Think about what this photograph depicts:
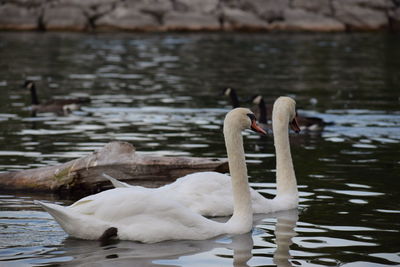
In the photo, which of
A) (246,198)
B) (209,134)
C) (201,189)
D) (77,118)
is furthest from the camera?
(77,118)

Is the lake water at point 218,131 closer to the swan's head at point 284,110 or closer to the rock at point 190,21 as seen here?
the swan's head at point 284,110

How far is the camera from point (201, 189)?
39.9ft

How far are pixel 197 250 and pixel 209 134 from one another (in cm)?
937

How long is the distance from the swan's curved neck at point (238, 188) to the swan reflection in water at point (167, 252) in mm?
134

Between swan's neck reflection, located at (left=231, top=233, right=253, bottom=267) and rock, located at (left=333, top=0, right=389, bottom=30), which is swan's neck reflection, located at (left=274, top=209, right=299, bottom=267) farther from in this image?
rock, located at (left=333, top=0, right=389, bottom=30)

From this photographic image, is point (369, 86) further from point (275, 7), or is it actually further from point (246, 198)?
point (275, 7)

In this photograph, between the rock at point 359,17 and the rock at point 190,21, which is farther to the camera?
the rock at point 359,17

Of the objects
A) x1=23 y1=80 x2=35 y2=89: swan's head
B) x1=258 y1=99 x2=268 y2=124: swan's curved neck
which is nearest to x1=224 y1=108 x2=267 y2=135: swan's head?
x1=258 y1=99 x2=268 y2=124: swan's curved neck

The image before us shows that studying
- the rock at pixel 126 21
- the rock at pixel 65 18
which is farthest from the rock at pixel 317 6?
the rock at pixel 65 18

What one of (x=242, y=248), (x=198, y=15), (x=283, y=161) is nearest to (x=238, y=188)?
(x=242, y=248)

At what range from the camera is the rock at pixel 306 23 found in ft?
186

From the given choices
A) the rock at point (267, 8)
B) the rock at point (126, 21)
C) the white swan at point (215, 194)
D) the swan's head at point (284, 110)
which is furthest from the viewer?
the rock at point (267, 8)

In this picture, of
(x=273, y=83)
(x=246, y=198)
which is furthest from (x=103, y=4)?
(x=246, y=198)

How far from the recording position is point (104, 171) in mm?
13266
